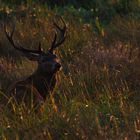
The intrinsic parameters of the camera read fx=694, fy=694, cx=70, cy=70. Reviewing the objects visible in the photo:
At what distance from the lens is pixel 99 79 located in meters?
8.78

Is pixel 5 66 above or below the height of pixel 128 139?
below

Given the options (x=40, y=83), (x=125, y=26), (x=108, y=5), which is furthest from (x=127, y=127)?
(x=108, y=5)

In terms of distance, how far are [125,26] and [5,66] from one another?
3306mm

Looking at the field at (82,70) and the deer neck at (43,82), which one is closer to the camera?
the field at (82,70)

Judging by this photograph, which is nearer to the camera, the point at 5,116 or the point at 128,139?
the point at 128,139

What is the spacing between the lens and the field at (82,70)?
19.8 ft

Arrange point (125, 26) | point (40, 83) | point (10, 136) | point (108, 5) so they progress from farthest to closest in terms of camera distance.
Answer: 1. point (108, 5)
2. point (125, 26)
3. point (40, 83)
4. point (10, 136)

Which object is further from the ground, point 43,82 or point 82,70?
point 43,82

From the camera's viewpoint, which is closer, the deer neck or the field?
the field

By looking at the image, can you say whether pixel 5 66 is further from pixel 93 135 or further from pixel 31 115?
pixel 93 135

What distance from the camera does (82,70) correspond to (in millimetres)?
9445

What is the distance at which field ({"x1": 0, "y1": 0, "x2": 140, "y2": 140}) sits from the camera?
6.05 meters

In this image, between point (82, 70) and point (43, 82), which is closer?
point (43, 82)

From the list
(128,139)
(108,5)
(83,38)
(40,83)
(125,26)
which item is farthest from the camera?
(108,5)
